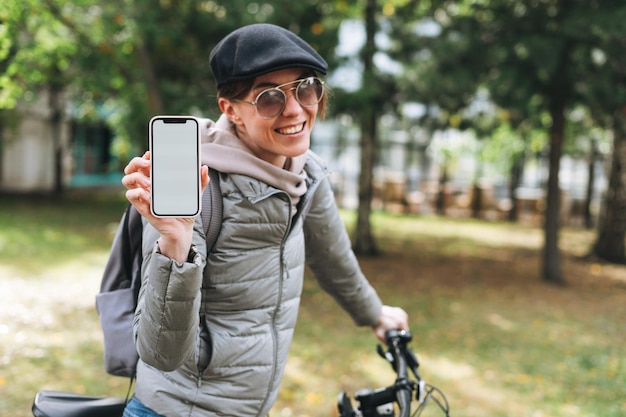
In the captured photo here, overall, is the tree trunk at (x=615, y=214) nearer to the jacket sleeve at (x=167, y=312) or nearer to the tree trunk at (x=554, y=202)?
the tree trunk at (x=554, y=202)

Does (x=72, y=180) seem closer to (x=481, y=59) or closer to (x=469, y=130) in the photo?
(x=469, y=130)

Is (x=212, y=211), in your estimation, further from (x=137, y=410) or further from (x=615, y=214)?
(x=615, y=214)

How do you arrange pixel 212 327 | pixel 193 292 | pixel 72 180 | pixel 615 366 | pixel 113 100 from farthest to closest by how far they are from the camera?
pixel 72 180, pixel 113 100, pixel 615 366, pixel 212 327, pixel 193 292

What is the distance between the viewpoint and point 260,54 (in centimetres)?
173

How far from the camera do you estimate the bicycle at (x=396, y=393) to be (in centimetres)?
209

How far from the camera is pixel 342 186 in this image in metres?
25.3

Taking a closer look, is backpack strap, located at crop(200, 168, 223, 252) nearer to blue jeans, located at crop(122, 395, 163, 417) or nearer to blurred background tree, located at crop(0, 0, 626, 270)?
blue jeans, located at crop(122, 395, 163, 417)

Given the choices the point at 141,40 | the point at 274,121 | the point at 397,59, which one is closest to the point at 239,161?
the point at 274,121

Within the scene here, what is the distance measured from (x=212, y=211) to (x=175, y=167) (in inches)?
15.4

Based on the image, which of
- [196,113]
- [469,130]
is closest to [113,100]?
[196,113]

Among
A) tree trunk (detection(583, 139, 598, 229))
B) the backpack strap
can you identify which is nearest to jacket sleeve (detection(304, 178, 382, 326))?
the backpack strap

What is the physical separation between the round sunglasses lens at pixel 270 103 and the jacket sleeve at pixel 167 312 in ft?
1.45

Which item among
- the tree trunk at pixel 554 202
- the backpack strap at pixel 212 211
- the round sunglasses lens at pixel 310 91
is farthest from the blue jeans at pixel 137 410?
the tree trunk at pixel 554 202

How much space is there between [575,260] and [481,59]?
5.96 metres
